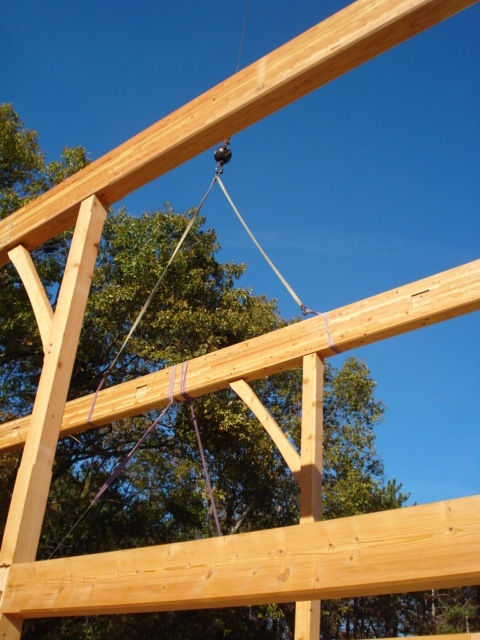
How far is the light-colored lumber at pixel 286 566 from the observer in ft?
3.61

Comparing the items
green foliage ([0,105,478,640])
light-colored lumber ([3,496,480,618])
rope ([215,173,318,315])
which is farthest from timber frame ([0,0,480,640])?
green foliage ([0,105,478,640])

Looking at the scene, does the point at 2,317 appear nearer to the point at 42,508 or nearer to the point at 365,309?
the point at 365,309

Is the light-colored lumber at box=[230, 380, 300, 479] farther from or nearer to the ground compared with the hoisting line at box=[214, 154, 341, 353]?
nearer to the ground

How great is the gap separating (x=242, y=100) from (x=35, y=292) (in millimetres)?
1232

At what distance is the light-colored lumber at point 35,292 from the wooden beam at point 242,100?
95mm

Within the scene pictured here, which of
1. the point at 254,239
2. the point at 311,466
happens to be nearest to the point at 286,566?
the point at 311,466

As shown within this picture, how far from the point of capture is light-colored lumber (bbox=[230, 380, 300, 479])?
336 cm

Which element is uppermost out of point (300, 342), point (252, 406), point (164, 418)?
point (164, 418)

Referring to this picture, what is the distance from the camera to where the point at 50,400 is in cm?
216

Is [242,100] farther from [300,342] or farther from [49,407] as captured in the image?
[300,342]

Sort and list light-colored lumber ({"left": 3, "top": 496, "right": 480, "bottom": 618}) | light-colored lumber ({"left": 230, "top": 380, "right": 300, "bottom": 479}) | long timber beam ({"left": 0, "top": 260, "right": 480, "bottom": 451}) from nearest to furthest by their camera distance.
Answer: light-colored lumber ({"left": 3, "top": 496, "right": 480, "bottom": 618}), long timber beam ({"left": 0, "top": 260, "right": 480, "bottom": 451}), light-colored lumber ({"left": 230, "top": 380, "right": 300, "bottom": 479})

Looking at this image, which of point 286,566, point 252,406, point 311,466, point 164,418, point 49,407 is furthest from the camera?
point 164,418

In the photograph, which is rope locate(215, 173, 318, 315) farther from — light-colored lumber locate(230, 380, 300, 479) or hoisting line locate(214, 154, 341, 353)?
light-colored lumber locate(230, 380, 300, 479)

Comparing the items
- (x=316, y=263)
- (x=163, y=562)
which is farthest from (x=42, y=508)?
(x=316, y=263)
